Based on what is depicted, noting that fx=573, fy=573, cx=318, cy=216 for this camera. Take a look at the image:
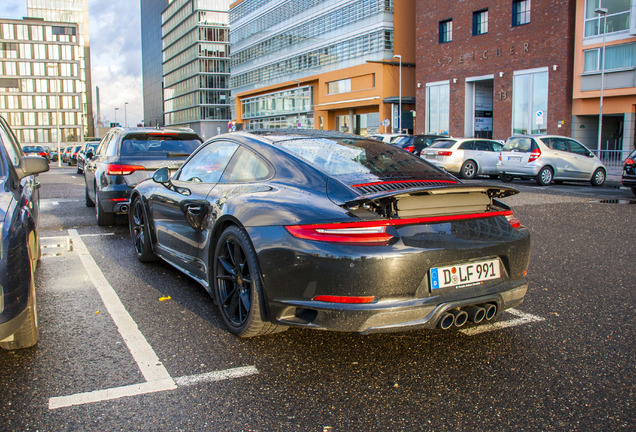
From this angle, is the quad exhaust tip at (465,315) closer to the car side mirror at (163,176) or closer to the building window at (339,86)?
the car side mirror at (163,176)

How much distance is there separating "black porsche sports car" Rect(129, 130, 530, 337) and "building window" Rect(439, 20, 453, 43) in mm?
39637

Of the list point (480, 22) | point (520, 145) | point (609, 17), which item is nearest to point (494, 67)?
point (480, 22)

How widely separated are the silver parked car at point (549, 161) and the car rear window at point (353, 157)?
15329mm

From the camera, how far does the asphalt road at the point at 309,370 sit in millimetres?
2740

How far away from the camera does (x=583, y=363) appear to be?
11.2ft

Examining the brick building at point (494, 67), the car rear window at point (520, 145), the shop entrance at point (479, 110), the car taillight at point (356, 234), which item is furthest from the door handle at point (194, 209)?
the shop entrance at point (479, 110)

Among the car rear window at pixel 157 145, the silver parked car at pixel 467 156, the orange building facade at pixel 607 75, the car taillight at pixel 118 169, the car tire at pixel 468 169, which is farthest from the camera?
the orange building facade at pixel 607 75

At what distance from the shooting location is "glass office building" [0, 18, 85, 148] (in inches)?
4621

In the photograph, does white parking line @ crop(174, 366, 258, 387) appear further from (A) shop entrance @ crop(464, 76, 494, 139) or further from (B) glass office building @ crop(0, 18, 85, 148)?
(B) glass office building @ crop(0, 18, 85, 148)

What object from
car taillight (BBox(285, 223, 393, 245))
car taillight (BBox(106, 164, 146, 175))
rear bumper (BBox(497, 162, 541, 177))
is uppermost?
car taillight (BBox(106, 164, 146, 175))

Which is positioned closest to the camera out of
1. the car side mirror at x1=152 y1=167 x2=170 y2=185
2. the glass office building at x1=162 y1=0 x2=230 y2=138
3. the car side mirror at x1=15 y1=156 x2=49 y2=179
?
the car side mirror at x1=15 y1=156 x2=49 y2=179

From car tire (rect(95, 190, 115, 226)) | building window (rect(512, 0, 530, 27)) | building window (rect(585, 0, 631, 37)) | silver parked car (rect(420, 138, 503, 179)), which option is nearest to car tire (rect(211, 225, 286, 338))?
car tire (rect(95, 190, 115, 226))

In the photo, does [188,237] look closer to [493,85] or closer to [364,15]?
[493,85]

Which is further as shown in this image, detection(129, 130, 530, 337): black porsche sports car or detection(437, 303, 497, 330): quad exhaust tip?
detection(437, 303, 497, 330): quad exhaust tip
